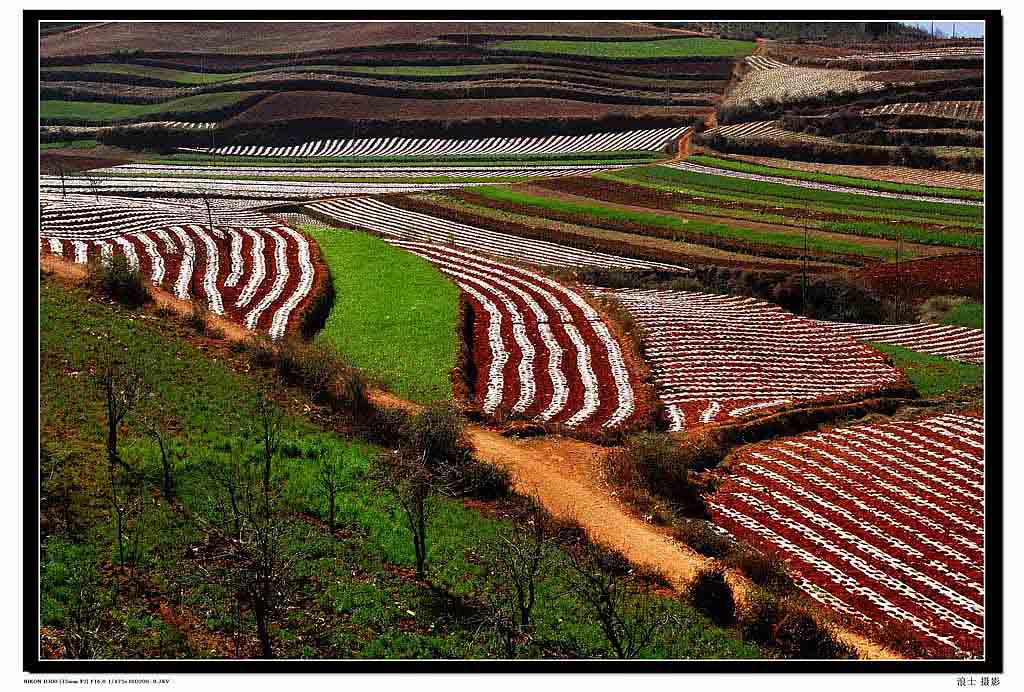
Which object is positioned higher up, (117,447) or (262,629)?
Answer: (117,447)

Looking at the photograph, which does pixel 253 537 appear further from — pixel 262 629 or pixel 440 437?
pixel 440 437

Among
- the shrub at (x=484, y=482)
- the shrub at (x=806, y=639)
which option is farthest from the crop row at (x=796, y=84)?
the shrub at (x=806, y=639)

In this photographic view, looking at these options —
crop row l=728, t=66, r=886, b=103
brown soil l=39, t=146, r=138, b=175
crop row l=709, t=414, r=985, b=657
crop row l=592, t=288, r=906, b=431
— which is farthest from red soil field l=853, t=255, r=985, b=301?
brown soil l=39, t=146, r=138, b=175

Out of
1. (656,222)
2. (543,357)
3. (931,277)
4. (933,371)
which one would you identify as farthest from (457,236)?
(933,371)

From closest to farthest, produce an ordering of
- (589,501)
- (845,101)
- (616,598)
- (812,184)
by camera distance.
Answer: (616,598), (589,501), (812,184), (845,101)

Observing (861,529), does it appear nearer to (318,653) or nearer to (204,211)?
(318,653)

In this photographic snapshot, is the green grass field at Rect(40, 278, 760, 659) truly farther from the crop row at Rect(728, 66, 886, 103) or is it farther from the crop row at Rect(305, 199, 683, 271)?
the crop row at Rect(728, 66, 886, 103)

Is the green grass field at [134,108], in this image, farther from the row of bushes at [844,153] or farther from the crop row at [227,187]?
the row of bushes at [844,153]
